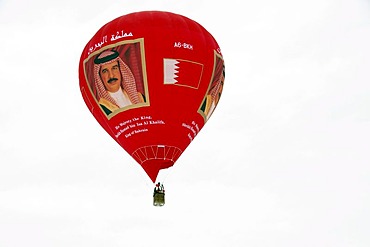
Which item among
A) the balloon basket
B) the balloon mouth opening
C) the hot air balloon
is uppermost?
the hot air balloon

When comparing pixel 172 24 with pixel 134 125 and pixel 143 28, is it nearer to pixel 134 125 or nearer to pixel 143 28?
pixel 143 28

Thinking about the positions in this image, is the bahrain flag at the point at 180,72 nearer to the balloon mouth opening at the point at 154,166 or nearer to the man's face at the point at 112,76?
the man's face at the point at 112,76

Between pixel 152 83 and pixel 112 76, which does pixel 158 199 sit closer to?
pixel 152 83

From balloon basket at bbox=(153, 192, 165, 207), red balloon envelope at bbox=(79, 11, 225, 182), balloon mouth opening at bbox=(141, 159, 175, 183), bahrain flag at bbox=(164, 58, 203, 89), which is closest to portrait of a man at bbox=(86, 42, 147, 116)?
red balloon envelope at bbox=(79, 11, 225, 182)

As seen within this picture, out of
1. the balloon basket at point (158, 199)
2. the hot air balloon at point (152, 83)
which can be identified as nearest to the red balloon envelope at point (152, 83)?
the hot air balloon at point (152, 83)

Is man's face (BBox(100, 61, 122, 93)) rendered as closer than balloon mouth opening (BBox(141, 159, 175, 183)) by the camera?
No

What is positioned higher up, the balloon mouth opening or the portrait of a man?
the portrait of a man

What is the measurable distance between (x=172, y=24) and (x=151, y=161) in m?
4.10

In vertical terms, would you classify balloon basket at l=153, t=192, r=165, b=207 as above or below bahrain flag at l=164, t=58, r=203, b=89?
below

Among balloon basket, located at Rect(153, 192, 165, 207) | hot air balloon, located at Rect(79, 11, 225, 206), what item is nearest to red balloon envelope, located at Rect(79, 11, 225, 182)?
hot air balloon, located at Rect(79, 11, 225, 206)

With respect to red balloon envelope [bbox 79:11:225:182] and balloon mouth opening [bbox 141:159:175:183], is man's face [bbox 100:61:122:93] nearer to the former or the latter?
red balloon envelope [bbox 79:11:225:182]

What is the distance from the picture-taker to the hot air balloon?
118 feet

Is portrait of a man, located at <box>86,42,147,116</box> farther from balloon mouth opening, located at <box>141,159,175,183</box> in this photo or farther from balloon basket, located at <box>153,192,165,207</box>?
balloon basket, located at <box>153,192,165,207</box>

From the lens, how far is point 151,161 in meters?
36.0
